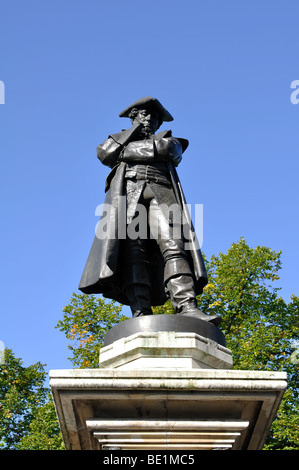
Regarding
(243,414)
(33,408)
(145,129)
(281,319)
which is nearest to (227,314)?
(281,319)

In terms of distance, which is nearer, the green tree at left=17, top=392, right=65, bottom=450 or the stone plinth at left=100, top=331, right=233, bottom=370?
the stone plinth at left=100, top=331, right=233, bottom=370

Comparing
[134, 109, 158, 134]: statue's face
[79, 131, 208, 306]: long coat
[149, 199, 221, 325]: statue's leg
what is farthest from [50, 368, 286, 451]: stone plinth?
[134, 109, 158, 134]: statue's face

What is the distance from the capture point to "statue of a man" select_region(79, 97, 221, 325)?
584 centimetres

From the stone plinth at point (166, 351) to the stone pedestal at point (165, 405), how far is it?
128mm

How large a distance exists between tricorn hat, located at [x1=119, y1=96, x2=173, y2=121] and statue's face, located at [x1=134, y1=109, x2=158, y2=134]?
0.19ft

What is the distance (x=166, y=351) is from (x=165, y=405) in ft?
1.60

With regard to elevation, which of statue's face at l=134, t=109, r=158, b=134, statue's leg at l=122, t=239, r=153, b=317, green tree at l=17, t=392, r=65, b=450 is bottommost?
statue's leg at l=122, t=239, r=153, b=317

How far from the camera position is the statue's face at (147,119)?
690 cm

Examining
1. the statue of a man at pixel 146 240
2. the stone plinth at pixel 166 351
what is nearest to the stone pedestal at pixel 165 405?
the stone plinth at pixel 166 351

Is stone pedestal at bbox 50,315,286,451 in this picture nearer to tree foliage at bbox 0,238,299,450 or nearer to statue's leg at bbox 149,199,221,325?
statue's leg at bbox 149,199,221,325

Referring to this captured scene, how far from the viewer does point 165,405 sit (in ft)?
15.2

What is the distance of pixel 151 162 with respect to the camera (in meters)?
6.46
